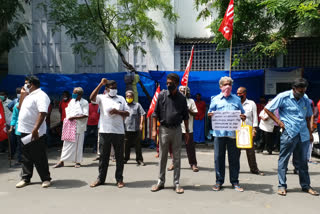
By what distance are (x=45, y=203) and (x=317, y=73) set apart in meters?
8.96

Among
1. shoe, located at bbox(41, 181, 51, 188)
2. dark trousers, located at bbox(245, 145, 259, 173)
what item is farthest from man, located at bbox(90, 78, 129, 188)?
dark trousers, located at bbox(245, 145, 259, 173)

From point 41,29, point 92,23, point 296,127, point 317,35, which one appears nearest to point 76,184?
point 296,127

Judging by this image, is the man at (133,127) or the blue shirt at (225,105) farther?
the man at (133,127)

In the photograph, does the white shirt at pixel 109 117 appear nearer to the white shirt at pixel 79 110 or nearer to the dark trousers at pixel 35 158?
the dark trousers at pixel 35 158

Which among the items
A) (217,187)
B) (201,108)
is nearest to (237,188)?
(217,187)

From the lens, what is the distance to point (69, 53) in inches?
561

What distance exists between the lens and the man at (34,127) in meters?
5.75

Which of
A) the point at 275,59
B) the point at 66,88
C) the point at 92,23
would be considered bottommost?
the point at 66,88

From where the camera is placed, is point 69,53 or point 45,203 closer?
point 45,203

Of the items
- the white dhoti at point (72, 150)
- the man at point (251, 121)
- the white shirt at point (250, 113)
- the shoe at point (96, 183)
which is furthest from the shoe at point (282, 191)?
the white dhoti at point (72, 150)

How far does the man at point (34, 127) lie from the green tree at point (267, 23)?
6.61 meters

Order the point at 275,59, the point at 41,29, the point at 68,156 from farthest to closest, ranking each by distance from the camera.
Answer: the point at 41,29 → the point at 275,59 → the point at 68,156

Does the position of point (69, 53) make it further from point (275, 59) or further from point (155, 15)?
point (275, 59)

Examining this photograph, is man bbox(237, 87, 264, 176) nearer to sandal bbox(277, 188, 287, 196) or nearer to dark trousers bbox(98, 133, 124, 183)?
sandal bbox(277, 188, 287, 196)
